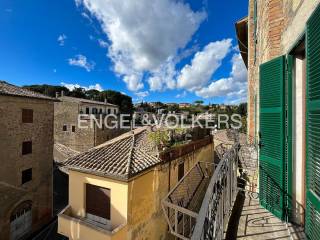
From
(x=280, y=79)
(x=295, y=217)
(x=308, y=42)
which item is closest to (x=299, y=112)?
(x=280, y=79)

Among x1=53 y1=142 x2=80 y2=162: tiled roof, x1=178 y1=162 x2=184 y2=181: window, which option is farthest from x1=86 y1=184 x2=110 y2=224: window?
x1=53 y1=142 x2=80 y2=162: tiled roof

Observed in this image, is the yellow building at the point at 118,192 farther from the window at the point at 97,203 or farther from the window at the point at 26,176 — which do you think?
the window at the point at 26,176

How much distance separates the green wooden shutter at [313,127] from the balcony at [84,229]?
19.4ft

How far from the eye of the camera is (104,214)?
7438 mm

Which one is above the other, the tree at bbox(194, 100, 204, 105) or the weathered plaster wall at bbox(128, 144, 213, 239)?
the tree at bbox(194, 100, 204, 105)

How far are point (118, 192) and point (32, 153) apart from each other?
11.3m

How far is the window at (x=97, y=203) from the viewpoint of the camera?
24.1ft

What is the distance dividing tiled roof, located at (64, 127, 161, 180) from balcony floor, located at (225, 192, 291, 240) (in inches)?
167

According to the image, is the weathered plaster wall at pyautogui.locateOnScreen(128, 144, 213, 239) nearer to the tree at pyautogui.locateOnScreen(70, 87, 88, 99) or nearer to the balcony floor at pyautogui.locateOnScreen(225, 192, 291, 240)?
the balcony floor at pyautogui.locateOnScreen(225, 192, 291, 240)

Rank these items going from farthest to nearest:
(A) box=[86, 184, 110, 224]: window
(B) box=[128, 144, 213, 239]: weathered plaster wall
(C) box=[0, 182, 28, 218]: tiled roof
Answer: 1. (C) box=[0, 182, 28, 218]: tiled roof
2. (A) box=[86, 184, 110, 224]: window
3. (B) box=[128, 144, 213, 239]: weathered plaster wall

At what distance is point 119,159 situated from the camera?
8062mm

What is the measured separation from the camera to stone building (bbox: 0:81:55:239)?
1289 centimetres

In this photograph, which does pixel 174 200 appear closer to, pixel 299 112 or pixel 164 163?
pixel 164 163

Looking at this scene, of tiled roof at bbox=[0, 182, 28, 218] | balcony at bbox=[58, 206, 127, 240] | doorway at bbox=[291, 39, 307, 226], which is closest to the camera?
doorway at bbox=[291, 39, 307, 226]
